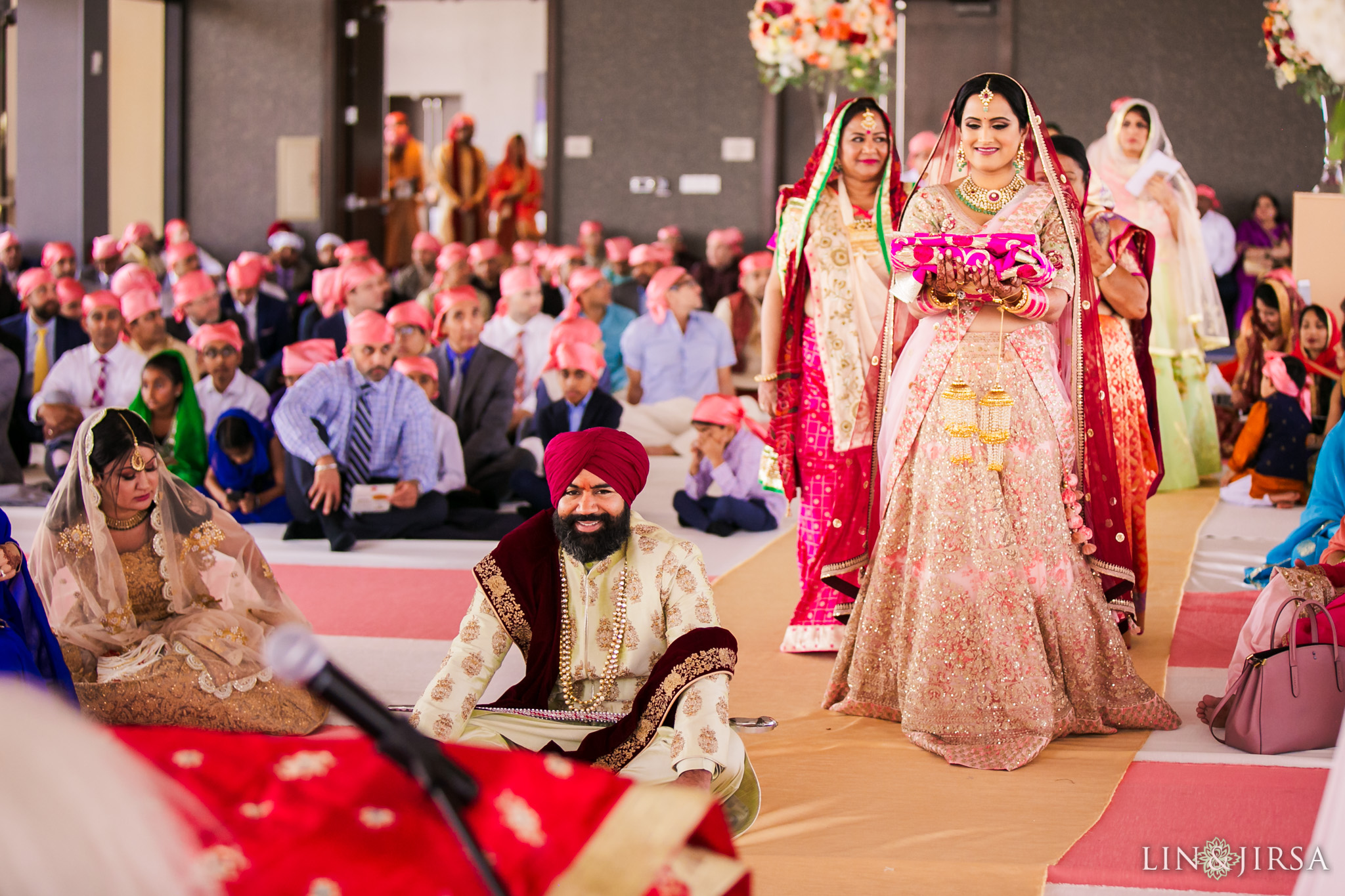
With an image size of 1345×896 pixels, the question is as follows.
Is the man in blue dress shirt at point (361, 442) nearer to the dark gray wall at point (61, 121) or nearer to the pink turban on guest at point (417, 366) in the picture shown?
the pink turban on guest at point (417, 366)

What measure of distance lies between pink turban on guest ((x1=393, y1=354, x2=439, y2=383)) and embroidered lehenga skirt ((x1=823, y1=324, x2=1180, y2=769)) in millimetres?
3130

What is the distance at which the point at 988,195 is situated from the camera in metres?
2.84

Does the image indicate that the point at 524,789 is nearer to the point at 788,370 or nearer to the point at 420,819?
the point at 420,819

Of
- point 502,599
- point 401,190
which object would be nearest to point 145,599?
point 502,599

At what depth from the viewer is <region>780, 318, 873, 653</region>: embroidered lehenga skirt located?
347 centimetres

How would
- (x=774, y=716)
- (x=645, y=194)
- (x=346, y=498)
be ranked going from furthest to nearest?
(x=645, y=194) < (x=346, y=498) < (x=774, y=716)

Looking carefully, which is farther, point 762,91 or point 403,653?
point 762,91

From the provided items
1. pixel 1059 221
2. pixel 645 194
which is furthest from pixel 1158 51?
pixel 1059 221

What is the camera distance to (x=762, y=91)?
33.4 ft

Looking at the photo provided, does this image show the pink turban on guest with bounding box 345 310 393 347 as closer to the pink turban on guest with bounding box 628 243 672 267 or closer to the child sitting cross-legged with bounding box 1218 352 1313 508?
the child sitting cross-legged with bounding box 1218 352 1313 508

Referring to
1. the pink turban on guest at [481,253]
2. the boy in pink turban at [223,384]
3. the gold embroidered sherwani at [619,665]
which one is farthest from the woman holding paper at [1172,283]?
the pink turban on guest at [481,253]

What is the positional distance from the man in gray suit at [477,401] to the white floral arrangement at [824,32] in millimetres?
2464

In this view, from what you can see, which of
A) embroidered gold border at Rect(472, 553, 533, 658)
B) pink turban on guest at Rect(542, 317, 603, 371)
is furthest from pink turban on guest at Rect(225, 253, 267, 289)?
embroidered gold border at Rect(472, 553, 533, 658)

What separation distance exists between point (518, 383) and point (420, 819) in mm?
5971
